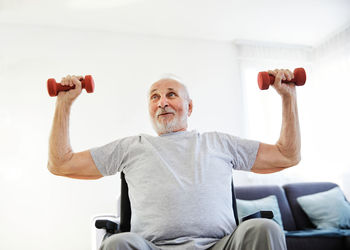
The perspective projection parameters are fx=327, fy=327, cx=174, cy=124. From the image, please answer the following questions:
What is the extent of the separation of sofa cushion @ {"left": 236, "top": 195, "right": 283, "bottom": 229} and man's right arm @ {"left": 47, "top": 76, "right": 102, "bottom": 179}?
1708 mm

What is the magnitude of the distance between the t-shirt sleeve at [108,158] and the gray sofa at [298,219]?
5.92ft

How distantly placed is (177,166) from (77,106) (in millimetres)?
2326

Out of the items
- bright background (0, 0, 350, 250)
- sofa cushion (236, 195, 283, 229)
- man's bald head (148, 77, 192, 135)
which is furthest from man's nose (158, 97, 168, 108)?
bright background (0, 0, 350, 250)

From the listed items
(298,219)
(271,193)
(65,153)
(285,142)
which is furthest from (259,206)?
(65,153)

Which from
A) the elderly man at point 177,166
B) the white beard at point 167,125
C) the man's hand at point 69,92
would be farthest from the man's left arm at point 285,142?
the man's hand at point 69,92

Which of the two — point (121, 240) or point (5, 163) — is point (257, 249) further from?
point (5, 163)

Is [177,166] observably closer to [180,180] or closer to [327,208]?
[180,180]

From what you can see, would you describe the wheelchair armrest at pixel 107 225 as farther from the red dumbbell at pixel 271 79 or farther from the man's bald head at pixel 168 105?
the red dumbbell at pixel 271 79

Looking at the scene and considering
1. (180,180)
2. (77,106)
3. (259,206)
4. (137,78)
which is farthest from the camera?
(137,78)

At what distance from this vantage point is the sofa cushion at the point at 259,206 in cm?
272

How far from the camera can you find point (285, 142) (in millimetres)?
1366

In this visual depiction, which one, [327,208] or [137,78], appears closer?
[327,208]

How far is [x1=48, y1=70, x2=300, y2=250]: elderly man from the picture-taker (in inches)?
45.1

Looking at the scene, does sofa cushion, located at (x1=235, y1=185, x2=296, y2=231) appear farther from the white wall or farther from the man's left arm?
the man's left arm
